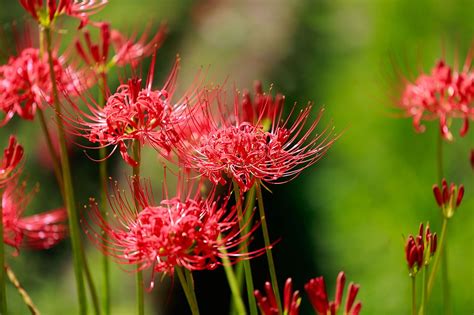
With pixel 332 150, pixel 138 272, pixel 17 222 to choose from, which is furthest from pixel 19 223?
pixel 332 150

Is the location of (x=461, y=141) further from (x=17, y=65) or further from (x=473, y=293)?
(x=17, y=65)

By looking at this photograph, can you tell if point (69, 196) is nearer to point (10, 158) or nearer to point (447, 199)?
point (10, 158)

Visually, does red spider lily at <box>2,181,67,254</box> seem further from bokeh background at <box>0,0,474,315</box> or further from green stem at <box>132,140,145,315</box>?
bokeh background at <box>0,0,474,315</box>

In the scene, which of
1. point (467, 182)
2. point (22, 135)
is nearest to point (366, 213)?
point (467, 182)

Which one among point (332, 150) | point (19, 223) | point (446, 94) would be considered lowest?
point (19, 223)

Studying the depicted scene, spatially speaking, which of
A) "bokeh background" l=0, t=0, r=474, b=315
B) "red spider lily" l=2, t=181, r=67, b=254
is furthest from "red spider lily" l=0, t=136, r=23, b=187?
"bokeh background" l=0, t=0, r=474, b=315
